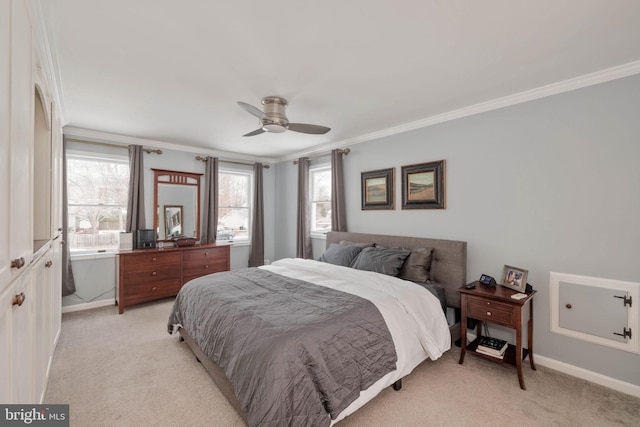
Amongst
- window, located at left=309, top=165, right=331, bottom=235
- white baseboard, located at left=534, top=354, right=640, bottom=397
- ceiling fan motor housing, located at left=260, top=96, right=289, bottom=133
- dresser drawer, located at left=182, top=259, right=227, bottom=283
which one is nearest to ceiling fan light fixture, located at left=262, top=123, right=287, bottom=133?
ceiling fan motor housing, located at left=260, top=96, right=289, bottom=133

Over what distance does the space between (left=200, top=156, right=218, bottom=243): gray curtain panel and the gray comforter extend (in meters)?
2.65

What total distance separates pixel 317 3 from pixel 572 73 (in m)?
2.31

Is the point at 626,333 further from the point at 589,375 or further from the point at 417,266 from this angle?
the point at 417,266

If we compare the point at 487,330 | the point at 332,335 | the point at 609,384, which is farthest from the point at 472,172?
the point at 332,335

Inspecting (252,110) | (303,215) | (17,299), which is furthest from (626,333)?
(303,215)

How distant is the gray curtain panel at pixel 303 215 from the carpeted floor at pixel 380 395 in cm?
260

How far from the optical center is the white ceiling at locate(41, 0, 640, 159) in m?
1.67

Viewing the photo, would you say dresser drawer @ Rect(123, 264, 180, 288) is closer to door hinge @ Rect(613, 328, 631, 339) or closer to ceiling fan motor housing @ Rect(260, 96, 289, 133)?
ceiling fan motor housing @ Rect(260, 96, 289, 133)

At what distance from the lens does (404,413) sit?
201 cm

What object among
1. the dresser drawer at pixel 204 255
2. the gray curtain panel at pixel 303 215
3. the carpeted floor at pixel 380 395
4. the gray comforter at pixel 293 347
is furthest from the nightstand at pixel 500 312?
the dresser drawer at pixel 204 255

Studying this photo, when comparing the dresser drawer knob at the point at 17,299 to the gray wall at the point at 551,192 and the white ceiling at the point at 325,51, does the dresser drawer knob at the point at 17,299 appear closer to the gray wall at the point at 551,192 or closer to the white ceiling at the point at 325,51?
the white ceiling at the point at 325,51

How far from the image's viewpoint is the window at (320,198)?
199 inches

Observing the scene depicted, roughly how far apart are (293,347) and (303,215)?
354cm

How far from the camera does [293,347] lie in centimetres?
171
